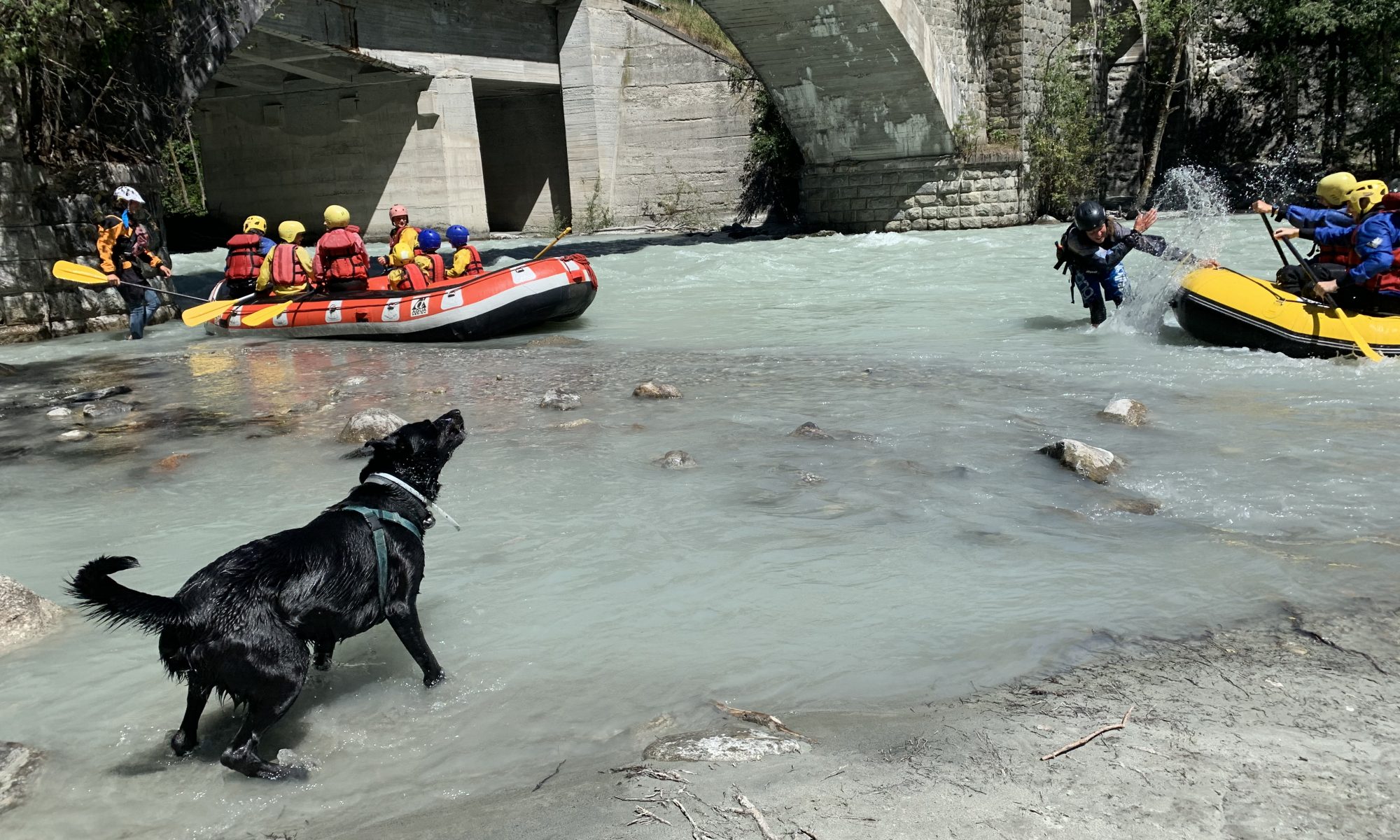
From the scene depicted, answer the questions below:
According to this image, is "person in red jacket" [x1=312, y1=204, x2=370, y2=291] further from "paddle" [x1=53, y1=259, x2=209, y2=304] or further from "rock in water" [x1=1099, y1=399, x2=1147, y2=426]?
"rock in water" [x1=1099, y1=399, x2=1147, y2=426]

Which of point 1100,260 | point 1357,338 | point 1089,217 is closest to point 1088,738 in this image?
point 1357,338

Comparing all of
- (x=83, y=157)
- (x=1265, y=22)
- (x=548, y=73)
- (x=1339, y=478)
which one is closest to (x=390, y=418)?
(x=1339, y=478)

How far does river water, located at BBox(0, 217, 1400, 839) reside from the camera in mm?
2803

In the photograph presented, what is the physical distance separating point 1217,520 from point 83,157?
34.3 feet

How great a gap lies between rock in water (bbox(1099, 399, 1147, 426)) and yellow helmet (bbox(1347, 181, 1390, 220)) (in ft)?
8.81

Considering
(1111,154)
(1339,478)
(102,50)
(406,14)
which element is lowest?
(1339,478)

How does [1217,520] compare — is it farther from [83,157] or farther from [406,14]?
[406,14]

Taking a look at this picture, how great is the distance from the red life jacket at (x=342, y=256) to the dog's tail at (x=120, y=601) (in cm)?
812

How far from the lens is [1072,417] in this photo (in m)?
5.95

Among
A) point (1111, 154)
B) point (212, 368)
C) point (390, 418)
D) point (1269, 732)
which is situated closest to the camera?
point (1269, 732)

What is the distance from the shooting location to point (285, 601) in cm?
263

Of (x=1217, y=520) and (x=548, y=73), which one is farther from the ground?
(x=548, y=73)

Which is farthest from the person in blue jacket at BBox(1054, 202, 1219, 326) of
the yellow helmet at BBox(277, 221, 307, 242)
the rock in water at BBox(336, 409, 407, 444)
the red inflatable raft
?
the yellow helmet at BBox(277, 221, 307, 242)

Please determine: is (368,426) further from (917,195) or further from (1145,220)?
(917,195)
